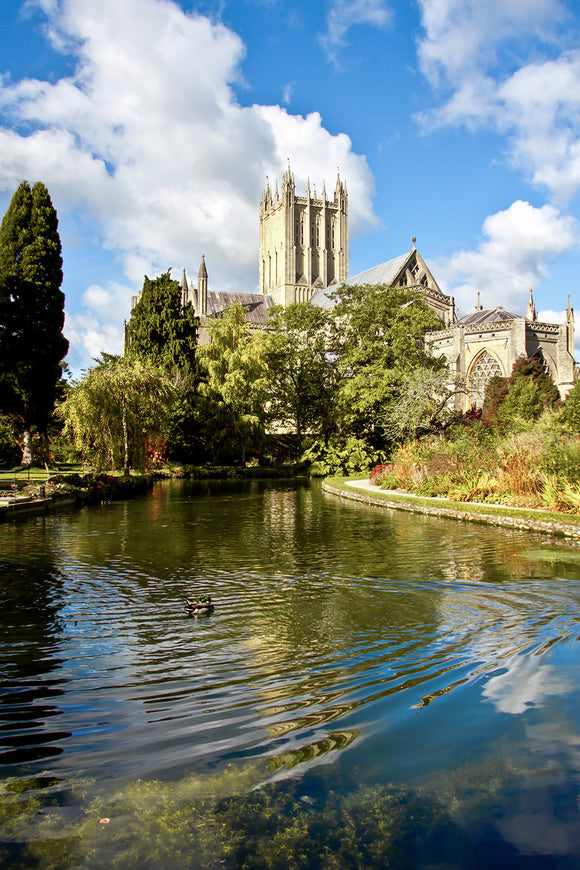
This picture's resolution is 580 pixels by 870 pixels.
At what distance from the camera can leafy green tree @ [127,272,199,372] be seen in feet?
121

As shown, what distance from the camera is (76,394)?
2375cm

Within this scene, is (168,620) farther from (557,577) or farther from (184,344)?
(184,344)

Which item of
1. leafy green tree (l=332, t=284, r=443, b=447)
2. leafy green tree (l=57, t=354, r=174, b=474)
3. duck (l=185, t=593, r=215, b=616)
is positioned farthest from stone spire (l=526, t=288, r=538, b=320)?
duck (l=185, t=593, r=215, b=616)

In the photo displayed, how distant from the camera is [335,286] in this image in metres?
74.1

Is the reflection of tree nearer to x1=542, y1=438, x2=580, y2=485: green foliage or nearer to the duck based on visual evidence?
the duck

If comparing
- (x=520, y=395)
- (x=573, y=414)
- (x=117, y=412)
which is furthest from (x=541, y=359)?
(x=117, y=412)

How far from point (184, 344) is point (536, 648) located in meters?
34.0

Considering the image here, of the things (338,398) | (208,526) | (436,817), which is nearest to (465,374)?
(338,398)

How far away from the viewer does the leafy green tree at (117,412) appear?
939 inches

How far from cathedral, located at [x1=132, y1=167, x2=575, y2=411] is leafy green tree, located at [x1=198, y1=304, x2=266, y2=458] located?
428 inches

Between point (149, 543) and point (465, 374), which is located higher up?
point (465, 374)

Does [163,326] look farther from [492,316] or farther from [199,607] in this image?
[199,607]

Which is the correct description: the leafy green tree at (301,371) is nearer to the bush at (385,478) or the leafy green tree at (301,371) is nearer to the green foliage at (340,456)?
the green foliage at (340,456)

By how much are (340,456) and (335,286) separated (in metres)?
45.0
